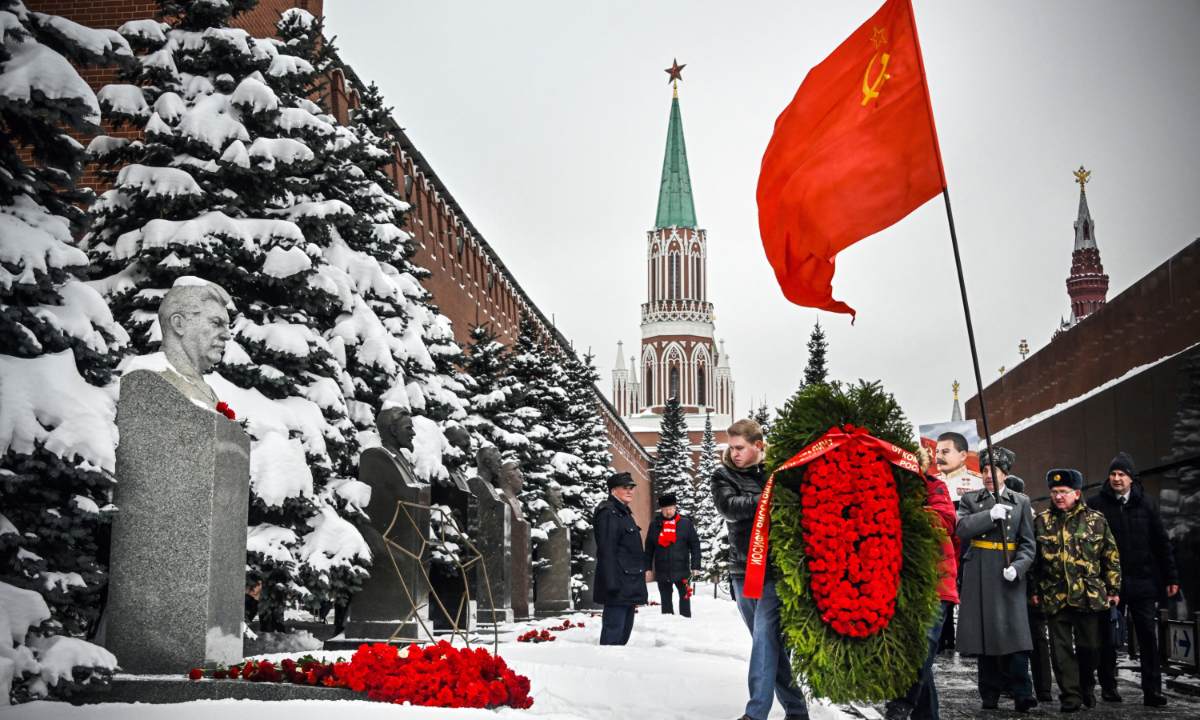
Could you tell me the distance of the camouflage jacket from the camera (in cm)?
898

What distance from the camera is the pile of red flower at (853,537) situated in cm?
628

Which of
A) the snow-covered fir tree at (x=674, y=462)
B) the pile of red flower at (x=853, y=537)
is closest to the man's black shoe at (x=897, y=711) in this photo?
the pile of red flower at (x=853, y=537)

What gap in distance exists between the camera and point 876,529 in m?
6.36

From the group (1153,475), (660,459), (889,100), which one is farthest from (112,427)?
(660,459)

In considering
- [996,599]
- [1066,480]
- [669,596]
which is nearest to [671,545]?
[669,596]

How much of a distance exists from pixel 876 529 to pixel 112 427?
4608 millimetres

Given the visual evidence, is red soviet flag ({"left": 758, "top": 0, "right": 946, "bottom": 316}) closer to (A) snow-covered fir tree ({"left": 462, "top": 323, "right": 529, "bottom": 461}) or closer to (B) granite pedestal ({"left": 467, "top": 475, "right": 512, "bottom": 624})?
(B) granite pedestal ({"left": 467, "top": 475, "right": 512, "bottom": 624})

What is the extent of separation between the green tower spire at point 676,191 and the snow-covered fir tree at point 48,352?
119626 mm

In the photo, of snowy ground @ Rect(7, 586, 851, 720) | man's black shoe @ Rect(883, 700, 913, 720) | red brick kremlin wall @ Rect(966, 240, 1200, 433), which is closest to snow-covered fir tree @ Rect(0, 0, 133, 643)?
snowy ground @ Rect(7, 586, 851, 720)

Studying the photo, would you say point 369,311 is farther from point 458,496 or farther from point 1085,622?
point 1085,622

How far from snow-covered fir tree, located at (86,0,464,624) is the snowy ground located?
7.81ft

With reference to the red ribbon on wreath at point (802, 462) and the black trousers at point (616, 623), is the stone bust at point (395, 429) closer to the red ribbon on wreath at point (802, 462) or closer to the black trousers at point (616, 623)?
the black trousers at point (616, 623)

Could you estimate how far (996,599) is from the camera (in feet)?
28.0

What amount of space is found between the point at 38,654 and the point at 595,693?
3.65 metres
